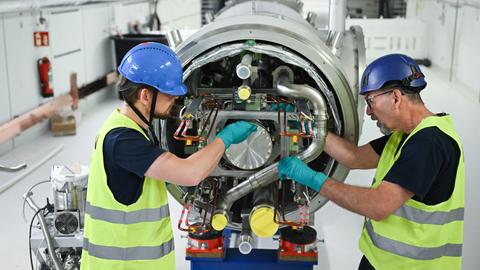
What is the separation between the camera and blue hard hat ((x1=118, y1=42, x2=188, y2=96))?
1.62 m

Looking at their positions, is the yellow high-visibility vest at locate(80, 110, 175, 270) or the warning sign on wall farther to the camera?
the warning sign on wall

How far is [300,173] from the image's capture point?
5.77ft

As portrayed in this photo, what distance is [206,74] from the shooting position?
232 centimetres

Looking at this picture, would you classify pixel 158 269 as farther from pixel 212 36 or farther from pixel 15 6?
pixel 15 6

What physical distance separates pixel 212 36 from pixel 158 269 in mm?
783

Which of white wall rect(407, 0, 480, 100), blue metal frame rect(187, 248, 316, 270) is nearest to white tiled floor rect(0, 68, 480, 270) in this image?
blue metal frame rect(187, 248, 316, 270)

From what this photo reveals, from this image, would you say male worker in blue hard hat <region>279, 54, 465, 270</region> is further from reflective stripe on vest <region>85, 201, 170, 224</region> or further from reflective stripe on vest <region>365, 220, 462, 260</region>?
reflective stripe on vest <region>85, 201, 170, 224</region>

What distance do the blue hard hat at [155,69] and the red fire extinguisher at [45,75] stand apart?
3.61m

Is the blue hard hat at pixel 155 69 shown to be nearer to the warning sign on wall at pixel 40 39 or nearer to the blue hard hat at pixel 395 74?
the blue hard hat at pixel 395 74

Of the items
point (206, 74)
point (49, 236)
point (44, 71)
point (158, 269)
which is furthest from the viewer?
point (44, 71)

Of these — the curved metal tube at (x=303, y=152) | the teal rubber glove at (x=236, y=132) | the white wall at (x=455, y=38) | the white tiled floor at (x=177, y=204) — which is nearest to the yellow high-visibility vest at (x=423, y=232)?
the curved metal tube at (x=303, y=152)

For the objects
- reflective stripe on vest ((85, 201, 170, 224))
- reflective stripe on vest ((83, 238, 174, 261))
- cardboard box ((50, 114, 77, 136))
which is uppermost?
reflective stripe on vest ((85, 201, 170, 224))

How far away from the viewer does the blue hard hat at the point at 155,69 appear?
5.32 feet

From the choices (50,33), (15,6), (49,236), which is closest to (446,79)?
(50,33)
